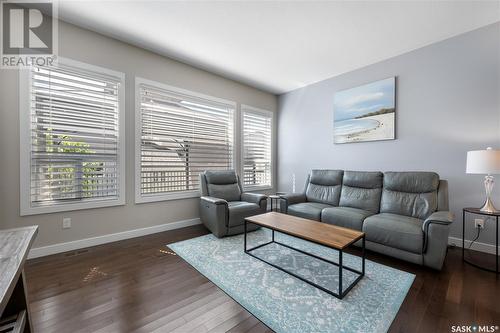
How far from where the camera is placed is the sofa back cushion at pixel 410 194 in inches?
104

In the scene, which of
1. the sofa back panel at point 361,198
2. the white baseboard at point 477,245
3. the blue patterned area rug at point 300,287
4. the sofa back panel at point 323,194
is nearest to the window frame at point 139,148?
the blue patterned area rug at point 300,287

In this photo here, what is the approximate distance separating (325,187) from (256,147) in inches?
71.5

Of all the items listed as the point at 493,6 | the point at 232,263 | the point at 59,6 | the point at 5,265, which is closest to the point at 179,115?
the point at 59,6

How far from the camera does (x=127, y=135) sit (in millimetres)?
3021

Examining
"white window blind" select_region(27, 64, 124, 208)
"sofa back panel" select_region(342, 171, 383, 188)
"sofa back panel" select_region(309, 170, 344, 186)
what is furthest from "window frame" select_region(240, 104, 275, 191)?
"white window blind" select_region(27, 64, 124, 208)

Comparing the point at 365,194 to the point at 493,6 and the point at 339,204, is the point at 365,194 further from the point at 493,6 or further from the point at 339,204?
the point at 493,6

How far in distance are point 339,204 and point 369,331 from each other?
214 centimetres

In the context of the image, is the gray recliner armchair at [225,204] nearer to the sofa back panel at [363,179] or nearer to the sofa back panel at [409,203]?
the sofa back panel at [363,179]

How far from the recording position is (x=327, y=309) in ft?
5.21

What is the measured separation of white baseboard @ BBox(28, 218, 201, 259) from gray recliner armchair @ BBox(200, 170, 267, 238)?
0.47 m

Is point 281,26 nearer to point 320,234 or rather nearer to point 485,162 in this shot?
point 320,234

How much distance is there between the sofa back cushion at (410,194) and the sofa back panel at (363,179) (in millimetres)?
101

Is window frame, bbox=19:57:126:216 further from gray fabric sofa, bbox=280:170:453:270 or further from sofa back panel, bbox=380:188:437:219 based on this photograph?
sofa back panel, bbox=380:188:437:219

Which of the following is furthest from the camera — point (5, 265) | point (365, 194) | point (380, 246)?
point (365, 194)
